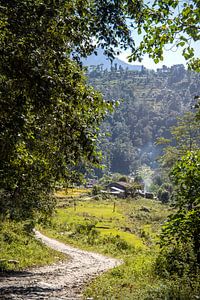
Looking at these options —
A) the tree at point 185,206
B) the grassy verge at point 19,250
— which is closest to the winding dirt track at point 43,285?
the grassy verge at point 19,250

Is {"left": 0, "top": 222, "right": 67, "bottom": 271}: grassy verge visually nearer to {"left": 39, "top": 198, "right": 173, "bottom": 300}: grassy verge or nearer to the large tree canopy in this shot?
{"left": 39, "top": 198, "right": 173, "bottom": 300}: grassy verge

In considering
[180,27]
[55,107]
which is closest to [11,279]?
[55,107]

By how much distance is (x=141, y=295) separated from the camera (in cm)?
1048

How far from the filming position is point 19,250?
70.1 ft

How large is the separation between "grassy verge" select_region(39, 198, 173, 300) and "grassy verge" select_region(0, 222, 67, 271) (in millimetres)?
2912

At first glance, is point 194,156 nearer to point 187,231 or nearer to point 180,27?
point 187,231

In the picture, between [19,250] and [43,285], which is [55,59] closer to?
[43,285]

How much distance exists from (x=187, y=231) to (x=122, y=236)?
32.7 meters

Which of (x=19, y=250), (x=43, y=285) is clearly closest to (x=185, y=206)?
(x=43, y=285)

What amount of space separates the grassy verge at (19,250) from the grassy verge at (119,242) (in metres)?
2.91

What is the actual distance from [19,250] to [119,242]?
15550 mm

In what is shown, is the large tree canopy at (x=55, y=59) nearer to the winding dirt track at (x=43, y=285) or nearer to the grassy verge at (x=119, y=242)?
the grassy verge at (x=119, y=242)

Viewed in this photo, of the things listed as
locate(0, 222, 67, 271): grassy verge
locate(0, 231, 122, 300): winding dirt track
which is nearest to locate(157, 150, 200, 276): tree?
locate(0, 231, 122, 300): winding dirt track

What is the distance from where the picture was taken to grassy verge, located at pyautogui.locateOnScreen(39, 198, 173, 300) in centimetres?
1242
